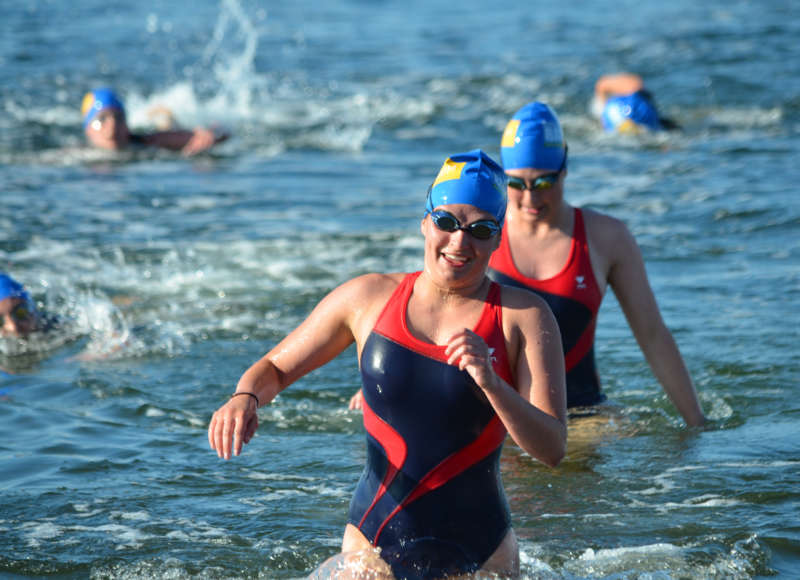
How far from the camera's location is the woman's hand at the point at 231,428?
168 inches

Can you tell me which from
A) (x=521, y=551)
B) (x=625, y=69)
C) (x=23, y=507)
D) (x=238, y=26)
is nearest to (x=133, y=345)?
(x=23, y=507)

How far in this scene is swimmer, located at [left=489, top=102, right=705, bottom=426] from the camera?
6398 mm

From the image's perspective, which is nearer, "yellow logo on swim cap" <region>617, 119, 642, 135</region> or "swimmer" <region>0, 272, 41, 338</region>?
"swimmer" <region>0, 272, 41, 338</region>

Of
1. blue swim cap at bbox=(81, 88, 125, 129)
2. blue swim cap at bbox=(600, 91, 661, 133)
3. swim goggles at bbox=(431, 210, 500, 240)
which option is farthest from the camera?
blue swim cap at bbox=(600, 91, 661, 133)

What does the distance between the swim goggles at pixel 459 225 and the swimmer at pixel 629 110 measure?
1264 centimetres

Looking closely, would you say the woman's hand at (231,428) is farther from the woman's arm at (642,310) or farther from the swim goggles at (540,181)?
the woman's arm at (642,310)

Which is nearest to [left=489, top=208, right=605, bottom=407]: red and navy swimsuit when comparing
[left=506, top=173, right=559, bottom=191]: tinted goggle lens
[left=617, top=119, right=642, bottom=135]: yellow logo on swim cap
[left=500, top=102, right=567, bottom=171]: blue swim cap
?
[left=506, top=173, right=559, bottom=191]: tinted goggle lens

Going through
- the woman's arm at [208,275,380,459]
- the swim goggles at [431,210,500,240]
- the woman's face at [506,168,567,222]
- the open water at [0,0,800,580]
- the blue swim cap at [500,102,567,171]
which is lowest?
the open water at [0,0,800,580]

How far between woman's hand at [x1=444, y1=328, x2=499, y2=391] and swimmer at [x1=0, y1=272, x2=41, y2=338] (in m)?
6.15

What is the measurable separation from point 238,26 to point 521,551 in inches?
973

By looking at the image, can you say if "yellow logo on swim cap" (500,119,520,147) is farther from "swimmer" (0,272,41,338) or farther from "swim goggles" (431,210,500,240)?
"swimmer" (0,272,41,338)

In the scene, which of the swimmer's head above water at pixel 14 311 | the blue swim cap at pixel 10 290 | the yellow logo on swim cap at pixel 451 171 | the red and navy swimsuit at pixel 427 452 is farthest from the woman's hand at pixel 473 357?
the blue swim cap at pixel 10 290

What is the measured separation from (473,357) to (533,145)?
2576 mm

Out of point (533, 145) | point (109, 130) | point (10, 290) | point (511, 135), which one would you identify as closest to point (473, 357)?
point (533, 145)
